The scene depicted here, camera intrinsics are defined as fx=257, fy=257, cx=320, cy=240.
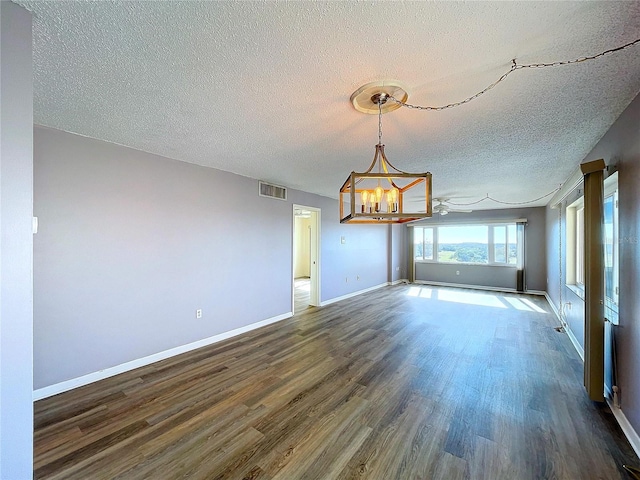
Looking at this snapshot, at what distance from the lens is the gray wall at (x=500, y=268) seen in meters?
6.98

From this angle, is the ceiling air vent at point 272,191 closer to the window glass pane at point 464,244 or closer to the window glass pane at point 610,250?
the window glass pane at point 610,250

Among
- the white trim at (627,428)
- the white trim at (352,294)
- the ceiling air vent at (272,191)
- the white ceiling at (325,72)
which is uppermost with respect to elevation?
the white ceiling at (325,72)

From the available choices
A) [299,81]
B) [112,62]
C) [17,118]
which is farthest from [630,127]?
[17,118]

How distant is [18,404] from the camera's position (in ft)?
3.73

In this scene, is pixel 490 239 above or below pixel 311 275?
above

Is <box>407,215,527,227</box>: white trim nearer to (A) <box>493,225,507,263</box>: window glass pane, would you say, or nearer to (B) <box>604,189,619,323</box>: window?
(A) <box>493,225,507,263</box>: window glass pane

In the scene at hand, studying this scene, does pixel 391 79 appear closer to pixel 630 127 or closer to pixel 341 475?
pixel 630 127

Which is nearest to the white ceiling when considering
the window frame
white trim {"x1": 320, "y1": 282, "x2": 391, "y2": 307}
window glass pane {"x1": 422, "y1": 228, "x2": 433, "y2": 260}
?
white trim {"x1": 320, "y1": 282, "x2": 391, "y2": 307}

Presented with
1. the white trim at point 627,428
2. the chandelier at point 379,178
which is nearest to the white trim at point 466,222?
the white trim at point 627,428

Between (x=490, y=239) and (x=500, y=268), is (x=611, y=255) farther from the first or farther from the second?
(x=490, y=239)

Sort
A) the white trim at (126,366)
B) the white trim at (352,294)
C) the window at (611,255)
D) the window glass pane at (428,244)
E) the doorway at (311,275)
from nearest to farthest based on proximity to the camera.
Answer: the window at (611,255)
the white trim at (126,366)
the doorway at (311,275)
the white trim at (352,294)
the window glass pane at (428,244)

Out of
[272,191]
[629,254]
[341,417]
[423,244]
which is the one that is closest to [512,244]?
[423,244]

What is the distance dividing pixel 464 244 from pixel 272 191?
21.6ft

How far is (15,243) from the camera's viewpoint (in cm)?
112
